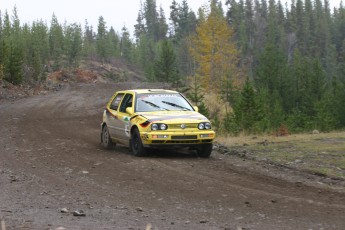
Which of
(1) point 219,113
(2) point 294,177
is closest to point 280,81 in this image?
(1) point 219,113

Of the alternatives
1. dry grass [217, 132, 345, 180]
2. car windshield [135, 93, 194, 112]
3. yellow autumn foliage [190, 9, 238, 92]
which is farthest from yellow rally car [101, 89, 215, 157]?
yellow autumn foliage [190, 9, 238, 92]

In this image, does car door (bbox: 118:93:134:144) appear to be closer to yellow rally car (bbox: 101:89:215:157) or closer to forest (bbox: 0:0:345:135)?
yellow rally car (bbox: 101:89:215:157)

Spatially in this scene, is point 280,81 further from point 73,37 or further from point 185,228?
point 185,228

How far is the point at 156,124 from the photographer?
39.8 feet

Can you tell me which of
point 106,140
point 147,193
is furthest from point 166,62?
point 147,193

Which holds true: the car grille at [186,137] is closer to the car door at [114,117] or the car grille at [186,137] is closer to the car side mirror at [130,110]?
the car side mirror at [130,110]

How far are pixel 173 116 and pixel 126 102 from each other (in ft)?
6.61

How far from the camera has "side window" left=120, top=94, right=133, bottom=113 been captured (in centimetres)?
1374

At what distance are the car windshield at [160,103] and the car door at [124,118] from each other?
30 cm

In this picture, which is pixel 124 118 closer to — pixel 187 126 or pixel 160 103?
pixel 160 103

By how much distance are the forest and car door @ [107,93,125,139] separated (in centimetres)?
659

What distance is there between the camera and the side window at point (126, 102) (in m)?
13.7

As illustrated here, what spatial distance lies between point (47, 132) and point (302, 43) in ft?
360

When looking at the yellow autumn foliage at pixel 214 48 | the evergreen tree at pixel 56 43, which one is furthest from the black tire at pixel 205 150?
the evergreen tree at pixel 56 43
